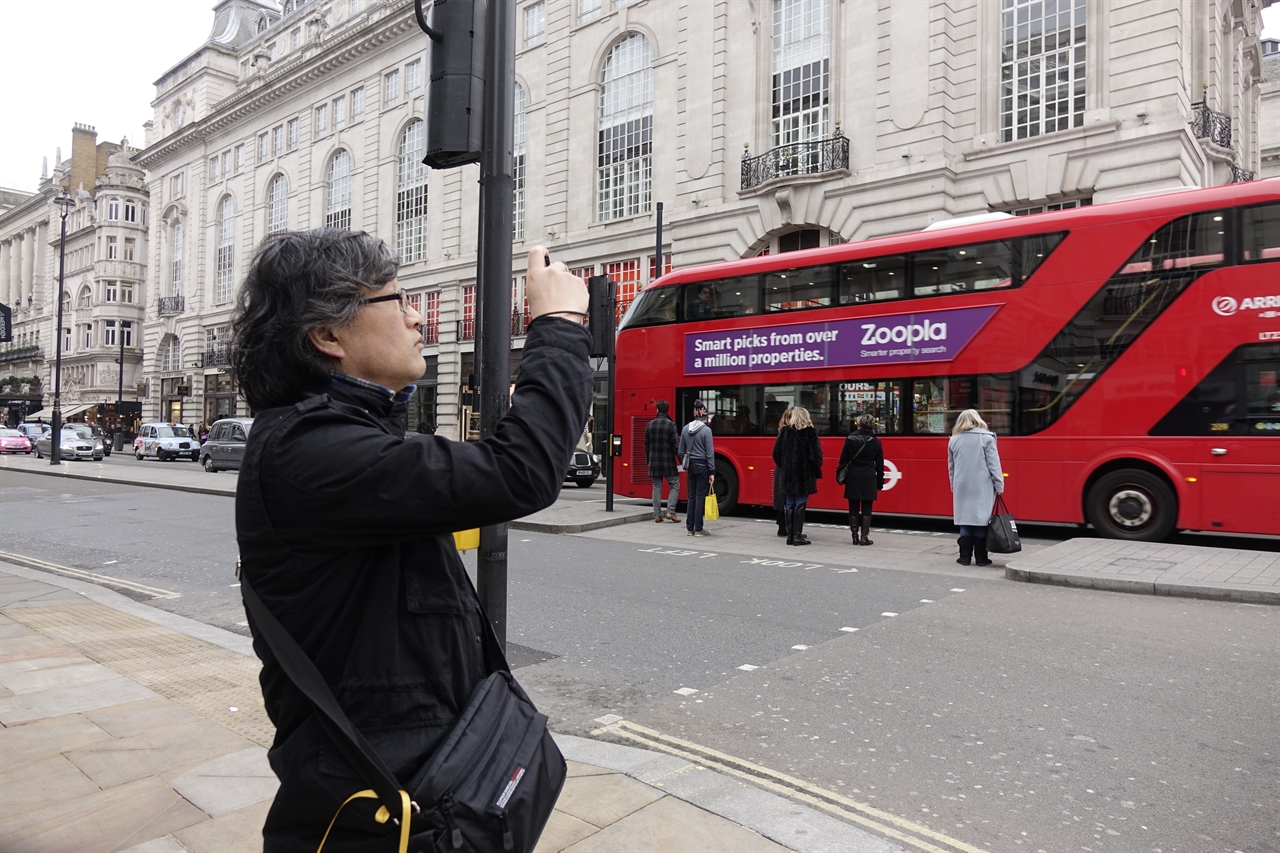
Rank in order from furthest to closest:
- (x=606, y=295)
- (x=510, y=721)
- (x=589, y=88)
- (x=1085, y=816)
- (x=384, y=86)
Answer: (x=384, y=86) < (x=589, y=88) < (x=606, y=295) < (x=1085, y=816) < (x=510, y=721)

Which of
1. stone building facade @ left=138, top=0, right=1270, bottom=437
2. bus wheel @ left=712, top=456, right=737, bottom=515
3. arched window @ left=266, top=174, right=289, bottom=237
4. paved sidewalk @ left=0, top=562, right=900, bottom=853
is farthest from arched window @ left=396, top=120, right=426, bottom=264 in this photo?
paved sidewalk @ left=0, top=562, right=900, bottom=853

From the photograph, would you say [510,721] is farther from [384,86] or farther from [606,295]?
[384,86]

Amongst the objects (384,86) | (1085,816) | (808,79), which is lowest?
(1085,816)

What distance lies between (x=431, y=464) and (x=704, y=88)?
26.8 metres

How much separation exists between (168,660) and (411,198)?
34.2 meters

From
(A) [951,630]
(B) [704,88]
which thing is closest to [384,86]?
(B) [704,88]

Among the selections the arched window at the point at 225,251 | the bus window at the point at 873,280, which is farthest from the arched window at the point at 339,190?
the bus window at the point at 873,280

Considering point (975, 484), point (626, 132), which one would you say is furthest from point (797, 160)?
point (975, 484)

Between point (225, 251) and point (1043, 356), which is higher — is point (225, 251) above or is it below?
above

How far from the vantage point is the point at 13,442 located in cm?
3894

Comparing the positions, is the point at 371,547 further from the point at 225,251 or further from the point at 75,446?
the point at 225,251

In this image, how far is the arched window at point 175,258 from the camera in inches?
2140

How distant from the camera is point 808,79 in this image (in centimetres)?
2428

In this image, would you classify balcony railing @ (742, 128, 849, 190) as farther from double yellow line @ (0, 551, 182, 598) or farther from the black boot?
double yellow line @ (0, 551, 182, 598)
